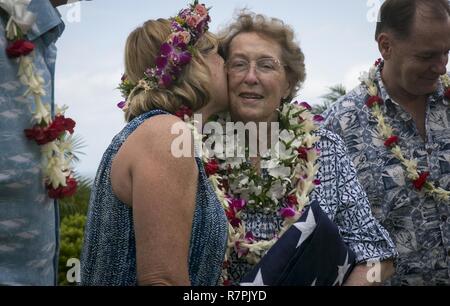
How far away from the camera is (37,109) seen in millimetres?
2305

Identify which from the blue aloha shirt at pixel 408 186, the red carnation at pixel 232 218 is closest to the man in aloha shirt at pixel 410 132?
the blue aloha shirt at pixel 408 186

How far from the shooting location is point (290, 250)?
2434mm

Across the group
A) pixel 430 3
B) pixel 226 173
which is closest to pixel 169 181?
pixel 226 173

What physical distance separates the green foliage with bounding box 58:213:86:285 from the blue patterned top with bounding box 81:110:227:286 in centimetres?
374

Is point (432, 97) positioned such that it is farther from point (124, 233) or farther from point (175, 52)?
point (124, 233)

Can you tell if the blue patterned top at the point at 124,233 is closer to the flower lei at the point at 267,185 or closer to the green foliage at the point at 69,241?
the flower lei at the point at 267,185

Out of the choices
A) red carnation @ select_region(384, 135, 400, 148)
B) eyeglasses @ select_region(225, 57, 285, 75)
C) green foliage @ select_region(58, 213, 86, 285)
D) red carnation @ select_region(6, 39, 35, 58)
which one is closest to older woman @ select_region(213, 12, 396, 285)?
eyeglasses @ select_region(225, 57, 285, 75)

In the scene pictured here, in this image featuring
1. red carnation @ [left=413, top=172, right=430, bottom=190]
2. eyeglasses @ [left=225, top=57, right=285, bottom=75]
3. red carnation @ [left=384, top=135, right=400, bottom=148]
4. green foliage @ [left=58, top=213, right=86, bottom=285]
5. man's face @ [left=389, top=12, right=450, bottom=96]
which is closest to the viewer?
eyeglasses @ [left=225, top=57, right=285, bottom=75]

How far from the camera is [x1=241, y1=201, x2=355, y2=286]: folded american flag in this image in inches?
94.0

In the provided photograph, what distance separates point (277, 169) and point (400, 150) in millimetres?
972

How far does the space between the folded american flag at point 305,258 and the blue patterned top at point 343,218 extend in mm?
410

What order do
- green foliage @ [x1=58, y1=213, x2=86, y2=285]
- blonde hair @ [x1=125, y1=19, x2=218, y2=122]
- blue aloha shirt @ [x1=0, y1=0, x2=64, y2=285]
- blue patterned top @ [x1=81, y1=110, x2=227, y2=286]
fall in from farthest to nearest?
green foliage @ [x1=58, y1=213, x2=86, y2=285] < blonde hair @ [x1=125, y1=19, x2=218, y2=122] < blue patterned top @ [x1=81, y1=110, x2=227, y2=286] < blue aloha shirt @ [x1=0, y1=0, x2=64, y2=285]

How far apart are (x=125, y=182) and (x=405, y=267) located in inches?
78.7

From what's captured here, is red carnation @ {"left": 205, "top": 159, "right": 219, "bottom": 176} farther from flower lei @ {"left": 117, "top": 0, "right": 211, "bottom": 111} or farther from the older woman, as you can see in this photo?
flower lei @ {"left": 117, "top": 0, "right": 211, "bottom": 111}
